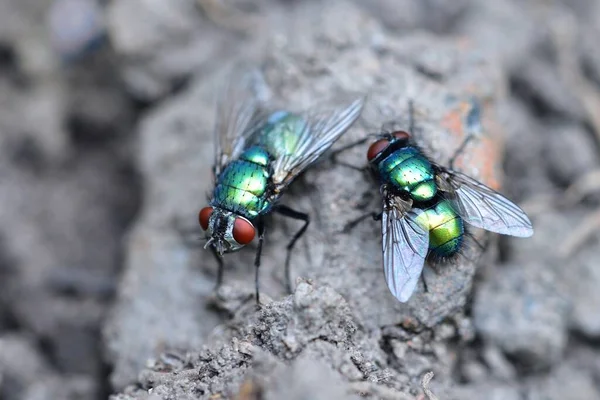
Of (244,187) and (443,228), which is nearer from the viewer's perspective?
(443,228)

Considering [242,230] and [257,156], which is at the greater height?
[257,156]

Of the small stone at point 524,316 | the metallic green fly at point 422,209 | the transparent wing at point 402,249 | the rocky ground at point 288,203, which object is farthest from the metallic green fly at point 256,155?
the small stone at point 524,316

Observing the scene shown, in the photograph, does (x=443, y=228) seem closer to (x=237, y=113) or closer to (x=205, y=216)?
(x=205, y=216)

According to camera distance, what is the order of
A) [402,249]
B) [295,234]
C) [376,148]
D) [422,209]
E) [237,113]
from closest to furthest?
[402,249] → [422,209] → [376,148] → [295,234] → [237,113]

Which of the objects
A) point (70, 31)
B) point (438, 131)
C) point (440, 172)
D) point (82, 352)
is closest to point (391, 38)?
point (438, 131)

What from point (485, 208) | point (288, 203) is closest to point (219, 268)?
point (288, 203)

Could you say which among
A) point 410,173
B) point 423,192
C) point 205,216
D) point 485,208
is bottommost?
point 485,208

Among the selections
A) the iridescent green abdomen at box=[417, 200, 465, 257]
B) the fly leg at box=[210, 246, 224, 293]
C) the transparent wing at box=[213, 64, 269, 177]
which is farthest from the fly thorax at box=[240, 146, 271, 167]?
the iridescent green abdomen at box=[417, 200, 465, 257]
